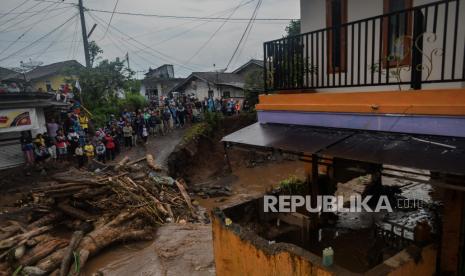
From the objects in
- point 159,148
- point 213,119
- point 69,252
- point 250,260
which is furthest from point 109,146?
point 250,260

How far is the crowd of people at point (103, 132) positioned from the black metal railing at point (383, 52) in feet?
38.5

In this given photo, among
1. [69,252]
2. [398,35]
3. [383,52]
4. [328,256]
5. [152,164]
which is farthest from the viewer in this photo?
[152,164]

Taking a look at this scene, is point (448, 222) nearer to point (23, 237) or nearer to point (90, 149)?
point (23, 237)

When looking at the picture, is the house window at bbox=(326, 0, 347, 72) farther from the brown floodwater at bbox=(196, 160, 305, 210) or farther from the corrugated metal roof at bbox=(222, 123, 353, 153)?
the brown floodwater at bbox=(196, 160, 305, 210)

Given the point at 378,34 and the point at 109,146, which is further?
the point at 109,146

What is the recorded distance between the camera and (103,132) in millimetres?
17172

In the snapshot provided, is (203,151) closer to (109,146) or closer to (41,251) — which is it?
(109,146)

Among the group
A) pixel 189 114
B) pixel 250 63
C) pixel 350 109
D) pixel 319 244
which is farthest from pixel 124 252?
pixel 250 63

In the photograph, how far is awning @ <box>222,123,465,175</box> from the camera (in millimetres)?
4020

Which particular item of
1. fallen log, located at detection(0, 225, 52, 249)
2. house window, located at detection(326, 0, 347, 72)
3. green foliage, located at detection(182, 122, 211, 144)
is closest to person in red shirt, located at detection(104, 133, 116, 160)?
green foliage, located at detection(182, 122, 211, 144)

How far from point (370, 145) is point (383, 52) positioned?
220 centimetres

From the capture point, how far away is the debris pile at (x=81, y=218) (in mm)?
8664

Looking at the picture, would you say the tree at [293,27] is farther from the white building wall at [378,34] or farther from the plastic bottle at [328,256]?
the plastic bottle at [328,256]

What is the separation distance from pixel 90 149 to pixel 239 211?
1105 cm
